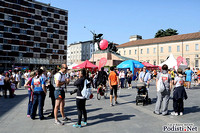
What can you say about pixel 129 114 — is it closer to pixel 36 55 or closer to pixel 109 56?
pixel 109 56

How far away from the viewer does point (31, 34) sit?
221ft

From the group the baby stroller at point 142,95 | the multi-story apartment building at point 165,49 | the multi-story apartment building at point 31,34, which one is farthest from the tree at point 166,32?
the baby stroller at point 142,95

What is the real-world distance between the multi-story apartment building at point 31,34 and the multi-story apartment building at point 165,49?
2551 centimetres

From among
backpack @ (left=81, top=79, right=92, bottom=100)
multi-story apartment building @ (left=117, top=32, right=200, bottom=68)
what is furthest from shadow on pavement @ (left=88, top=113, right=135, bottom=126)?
multi-story apartment building @ (left=117, top=32, right=200, bottom=68)

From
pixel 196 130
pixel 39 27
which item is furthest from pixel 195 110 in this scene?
pixel 39 27

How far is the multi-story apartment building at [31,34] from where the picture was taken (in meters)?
61.1

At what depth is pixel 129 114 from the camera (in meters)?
7.08

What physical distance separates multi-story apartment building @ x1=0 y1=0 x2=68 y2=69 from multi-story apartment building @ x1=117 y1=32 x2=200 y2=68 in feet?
83.7

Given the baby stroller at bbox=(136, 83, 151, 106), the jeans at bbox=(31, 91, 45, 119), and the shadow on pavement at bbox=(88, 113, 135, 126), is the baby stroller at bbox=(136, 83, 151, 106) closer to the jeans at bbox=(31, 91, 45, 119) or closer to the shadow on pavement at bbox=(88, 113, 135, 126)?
the shadow on pavement at bbox=(88, 113, 135, 126)

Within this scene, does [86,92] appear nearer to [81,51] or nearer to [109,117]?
[109,117]

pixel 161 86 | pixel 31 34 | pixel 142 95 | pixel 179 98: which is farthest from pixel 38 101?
pixel 31 34

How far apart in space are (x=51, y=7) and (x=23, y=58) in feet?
73.6

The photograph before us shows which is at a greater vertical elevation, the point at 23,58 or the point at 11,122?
the point at 23,58

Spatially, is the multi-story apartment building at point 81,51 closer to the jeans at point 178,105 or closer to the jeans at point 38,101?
the jeans at point 178,105
